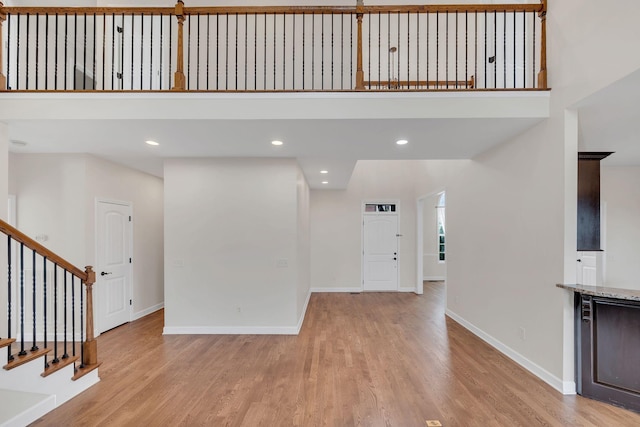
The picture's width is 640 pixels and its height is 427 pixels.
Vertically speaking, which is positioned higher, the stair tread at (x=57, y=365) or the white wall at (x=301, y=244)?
the white wall at (x=301, y=244)

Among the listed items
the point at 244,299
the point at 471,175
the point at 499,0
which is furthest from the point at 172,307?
the point at 499,0

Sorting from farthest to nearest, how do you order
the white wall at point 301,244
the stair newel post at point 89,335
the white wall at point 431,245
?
the white wall at point 431,245
the white wall at point 301,244
the stair newel post at point 89,335

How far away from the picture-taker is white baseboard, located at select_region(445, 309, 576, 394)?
2754 millimetres

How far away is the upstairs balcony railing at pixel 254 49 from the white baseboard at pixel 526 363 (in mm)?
2792

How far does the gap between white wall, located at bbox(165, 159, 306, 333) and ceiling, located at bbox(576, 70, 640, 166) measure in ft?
10.9

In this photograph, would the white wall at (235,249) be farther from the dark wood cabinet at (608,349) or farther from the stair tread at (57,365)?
the dark wood cabinet at (608,349)

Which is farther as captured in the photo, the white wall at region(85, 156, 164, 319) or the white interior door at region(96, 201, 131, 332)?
the white interior door at region(96, 201, 131, 332)

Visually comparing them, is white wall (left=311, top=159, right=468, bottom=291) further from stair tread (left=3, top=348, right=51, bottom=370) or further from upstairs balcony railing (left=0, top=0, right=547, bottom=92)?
stair tread (left=3, top=348, right=51, bottom=370)

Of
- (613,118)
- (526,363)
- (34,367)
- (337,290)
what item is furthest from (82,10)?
(337,290)

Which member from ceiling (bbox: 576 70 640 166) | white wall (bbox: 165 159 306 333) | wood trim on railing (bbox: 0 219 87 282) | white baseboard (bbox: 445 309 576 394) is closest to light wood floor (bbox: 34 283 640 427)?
white baseboard (bbox: 445 309 576 394)

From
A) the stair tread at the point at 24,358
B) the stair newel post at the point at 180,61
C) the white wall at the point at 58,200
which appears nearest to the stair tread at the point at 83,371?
the stair tread at the point at 24,358

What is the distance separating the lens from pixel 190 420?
2408 mm

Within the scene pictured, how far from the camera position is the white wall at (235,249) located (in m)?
4.41

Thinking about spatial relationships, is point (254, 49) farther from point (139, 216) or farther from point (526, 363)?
point (526, 363)
